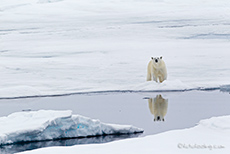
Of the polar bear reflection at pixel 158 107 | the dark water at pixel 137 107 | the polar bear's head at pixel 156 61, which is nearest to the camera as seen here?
the dark water at pixel 137 107

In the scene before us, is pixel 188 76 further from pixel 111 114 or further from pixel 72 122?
pixel 72 122

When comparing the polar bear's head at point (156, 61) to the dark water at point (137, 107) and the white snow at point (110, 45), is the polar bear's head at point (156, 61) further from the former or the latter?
the dark water at point (137, 107)

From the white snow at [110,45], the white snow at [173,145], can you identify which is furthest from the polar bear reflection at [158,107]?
the white snow at [173,145]

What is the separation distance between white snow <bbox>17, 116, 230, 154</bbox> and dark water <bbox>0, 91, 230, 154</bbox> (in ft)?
2.40

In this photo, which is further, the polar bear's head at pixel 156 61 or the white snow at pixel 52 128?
the polar bear's head at pixel 156 61

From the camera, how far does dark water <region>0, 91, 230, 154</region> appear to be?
18.9 feet

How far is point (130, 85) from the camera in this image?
9.05m

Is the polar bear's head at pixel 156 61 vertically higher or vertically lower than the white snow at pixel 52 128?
higher

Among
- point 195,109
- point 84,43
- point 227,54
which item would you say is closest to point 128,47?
point 84,43

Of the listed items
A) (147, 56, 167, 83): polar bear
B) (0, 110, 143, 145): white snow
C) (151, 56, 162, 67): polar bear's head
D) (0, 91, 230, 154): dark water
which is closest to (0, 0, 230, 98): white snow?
(147, 56, 167, 83): polar bear

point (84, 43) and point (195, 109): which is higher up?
point (84, 43)

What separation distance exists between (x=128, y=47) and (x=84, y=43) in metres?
2.06

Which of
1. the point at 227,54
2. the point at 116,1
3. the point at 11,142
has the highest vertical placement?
the point at 116,1

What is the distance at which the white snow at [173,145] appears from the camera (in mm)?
4242
